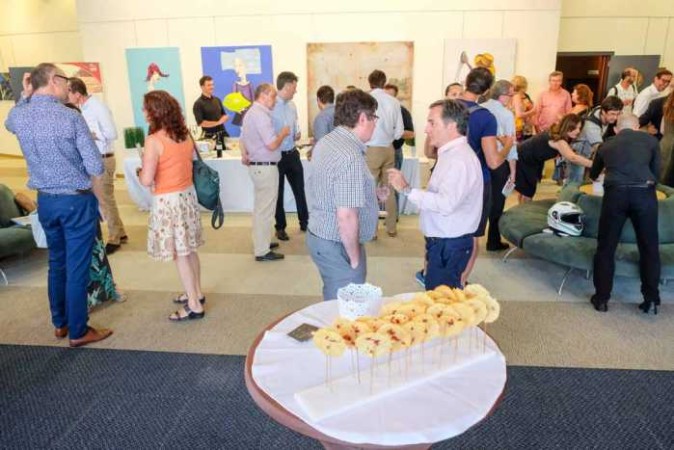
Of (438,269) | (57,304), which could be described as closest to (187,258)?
(57,304)

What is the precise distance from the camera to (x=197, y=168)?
10.8 ft

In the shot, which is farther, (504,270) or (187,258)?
(504,270)

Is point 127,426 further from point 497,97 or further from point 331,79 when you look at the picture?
point 331,79

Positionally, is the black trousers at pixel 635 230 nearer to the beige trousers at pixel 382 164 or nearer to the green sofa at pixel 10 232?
the beige trousers at pixel 382 164

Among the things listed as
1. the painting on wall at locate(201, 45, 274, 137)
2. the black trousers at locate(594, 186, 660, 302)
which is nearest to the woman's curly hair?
the black trousers at locate(594, 186, 660, 302)

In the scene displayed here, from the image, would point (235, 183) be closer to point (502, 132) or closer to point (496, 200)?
point (496, 200)

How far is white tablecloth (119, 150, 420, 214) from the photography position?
5.96 metres

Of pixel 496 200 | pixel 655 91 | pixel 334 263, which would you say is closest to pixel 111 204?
pixel 334 263

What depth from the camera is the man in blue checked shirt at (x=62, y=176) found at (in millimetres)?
2758

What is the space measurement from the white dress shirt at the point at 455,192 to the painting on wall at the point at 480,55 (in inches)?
214

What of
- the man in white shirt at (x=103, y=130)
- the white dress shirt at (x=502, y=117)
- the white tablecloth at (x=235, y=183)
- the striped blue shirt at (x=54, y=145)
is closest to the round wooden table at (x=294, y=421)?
the striped blue shirt at (x=54, y=145)

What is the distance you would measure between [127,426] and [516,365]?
6.82 ft

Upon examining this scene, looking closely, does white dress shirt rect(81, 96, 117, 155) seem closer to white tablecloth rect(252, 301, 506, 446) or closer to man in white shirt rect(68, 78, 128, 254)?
man in white shirt rect(68, 78, 128, 254)

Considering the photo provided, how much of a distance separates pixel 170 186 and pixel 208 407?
1335mm
